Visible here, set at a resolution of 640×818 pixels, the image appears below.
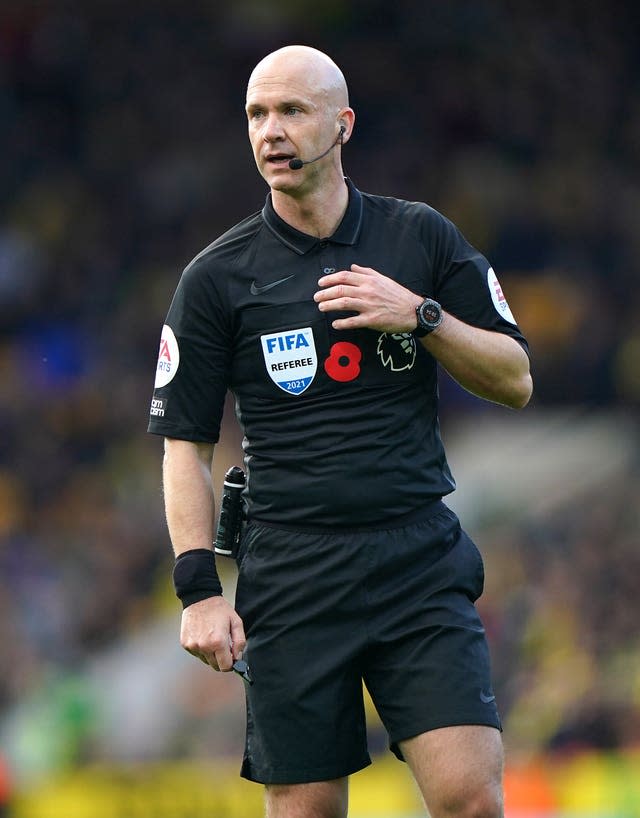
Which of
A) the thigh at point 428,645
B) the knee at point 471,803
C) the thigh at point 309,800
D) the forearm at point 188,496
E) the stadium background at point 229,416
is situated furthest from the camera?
the stadium background at point 229,416

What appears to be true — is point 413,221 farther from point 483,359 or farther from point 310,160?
point 483,359

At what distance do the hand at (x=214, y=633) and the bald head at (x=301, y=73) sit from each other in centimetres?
138

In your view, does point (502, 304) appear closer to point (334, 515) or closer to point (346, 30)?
point (334, 515)

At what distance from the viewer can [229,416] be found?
12.5 meters

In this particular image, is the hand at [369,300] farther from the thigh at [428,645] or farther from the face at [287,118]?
the thigh at [428,645]

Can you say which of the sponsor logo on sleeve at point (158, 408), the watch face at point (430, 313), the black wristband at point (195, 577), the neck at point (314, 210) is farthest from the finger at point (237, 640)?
the neck at point (314, 210)

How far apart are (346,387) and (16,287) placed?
35.8ft

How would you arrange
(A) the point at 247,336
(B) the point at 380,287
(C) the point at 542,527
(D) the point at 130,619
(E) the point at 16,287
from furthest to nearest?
(E) the point at 16,287
(D) the point at 130,619
(C) the point at 542,527
(A) the point at 247,336
(B) the point at 380,287

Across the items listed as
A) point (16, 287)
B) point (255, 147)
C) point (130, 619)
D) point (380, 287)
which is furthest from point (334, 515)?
point (16, 287)

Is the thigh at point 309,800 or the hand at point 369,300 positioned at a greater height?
the hand at point 369,300

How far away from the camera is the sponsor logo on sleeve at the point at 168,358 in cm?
450

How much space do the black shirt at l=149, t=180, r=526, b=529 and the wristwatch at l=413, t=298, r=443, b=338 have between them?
207 mm

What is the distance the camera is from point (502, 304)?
4.56 metres

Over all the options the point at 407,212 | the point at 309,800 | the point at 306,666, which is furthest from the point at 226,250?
the point at 309,800
